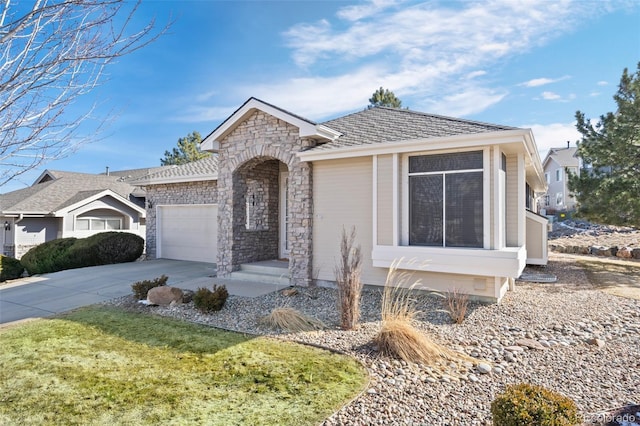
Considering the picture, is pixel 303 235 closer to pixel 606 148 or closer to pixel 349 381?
pixel 349 381

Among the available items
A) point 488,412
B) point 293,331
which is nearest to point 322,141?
point 293,331

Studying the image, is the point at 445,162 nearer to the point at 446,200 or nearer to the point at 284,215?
the point at 446,200

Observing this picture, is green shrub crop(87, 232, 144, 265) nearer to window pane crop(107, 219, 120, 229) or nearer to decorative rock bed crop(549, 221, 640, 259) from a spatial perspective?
window pane crop(107, 219, 120, 229)

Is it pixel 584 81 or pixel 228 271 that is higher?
pixel 584 81

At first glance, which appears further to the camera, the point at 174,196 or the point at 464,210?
the point at 174,196

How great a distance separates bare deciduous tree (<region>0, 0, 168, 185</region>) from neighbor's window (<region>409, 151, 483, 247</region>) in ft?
19.6

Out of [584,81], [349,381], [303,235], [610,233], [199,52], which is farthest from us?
[610,233]

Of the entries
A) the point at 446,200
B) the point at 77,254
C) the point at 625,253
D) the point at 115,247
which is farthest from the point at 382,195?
the point at 625,253

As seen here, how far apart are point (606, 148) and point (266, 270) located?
12.5 meters

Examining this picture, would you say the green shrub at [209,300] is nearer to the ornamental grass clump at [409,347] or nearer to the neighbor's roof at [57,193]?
the ornamental grass clump at [409,347]

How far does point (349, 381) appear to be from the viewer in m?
4.12

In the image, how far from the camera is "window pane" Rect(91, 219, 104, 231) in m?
18.9

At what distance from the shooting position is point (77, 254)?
41.7 feet

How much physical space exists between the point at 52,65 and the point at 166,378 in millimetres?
3510
